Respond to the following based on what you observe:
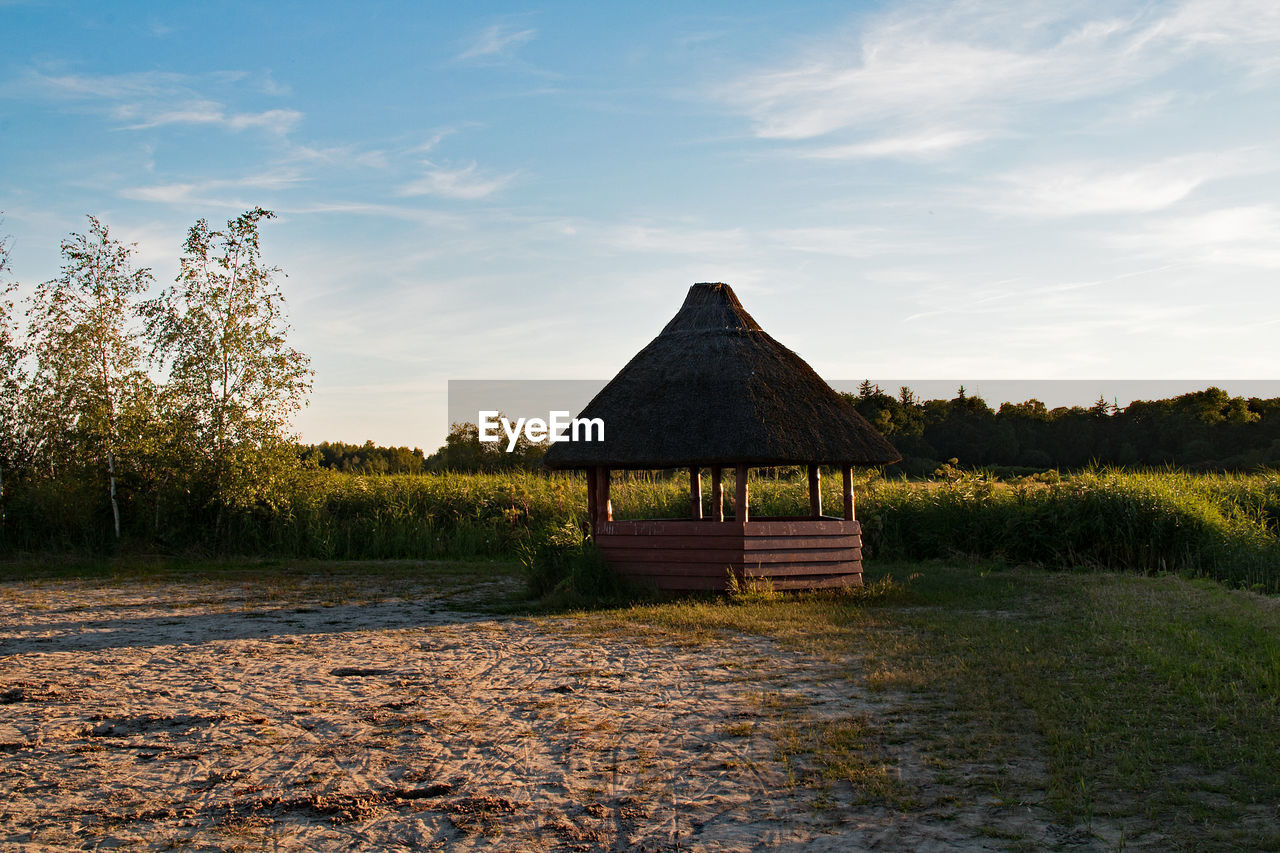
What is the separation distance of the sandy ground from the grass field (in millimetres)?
73

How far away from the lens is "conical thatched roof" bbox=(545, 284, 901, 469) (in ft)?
39.5

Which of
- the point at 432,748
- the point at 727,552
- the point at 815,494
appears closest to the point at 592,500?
the point at 727,552

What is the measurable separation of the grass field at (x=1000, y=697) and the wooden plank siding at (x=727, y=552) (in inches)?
17.7

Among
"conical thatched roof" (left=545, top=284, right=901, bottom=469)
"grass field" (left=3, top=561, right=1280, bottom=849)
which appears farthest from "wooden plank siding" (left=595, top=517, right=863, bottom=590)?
"conical thatched roof" (left=545, top=284, right=901, bottom=469)

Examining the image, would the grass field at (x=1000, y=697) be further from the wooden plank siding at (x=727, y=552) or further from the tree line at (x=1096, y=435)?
the tree line at (x=1096, y=435)

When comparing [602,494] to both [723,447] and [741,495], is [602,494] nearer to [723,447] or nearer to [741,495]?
[741,495]

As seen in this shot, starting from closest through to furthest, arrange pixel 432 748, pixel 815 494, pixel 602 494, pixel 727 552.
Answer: pixel 432 748
pixel 727 552
pixel 602 494
pixel 815 494

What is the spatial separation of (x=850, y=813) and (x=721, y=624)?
227 inches

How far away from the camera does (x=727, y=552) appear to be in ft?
39.6

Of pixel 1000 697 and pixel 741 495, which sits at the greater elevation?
pixel 741 495

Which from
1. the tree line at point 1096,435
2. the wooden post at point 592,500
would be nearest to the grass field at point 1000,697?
the wooden post at point 592,500

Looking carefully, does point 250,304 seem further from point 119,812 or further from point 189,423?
point 119,812

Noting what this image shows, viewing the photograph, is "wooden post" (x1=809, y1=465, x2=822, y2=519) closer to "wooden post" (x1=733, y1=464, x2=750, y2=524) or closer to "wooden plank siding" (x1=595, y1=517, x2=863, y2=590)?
"wooden plank siding" (x1=595, y1=517, x2=863, y2=590)

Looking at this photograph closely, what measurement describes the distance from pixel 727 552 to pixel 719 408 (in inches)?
68.7
